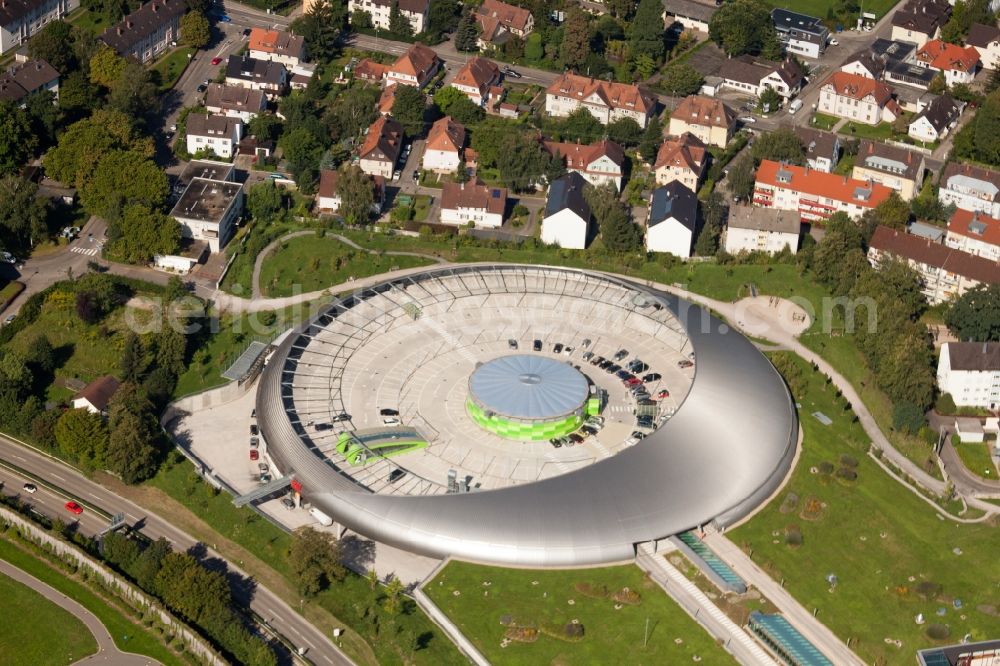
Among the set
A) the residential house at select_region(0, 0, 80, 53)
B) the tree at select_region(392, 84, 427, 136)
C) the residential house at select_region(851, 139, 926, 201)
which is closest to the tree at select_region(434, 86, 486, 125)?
the tree at select_region(392, 84, 427, 136)

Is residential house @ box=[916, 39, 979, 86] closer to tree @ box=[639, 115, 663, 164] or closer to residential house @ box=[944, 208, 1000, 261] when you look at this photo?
residential house @ box=[944, 208, 1000, 261]

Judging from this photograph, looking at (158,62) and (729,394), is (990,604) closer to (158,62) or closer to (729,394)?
(729,394)

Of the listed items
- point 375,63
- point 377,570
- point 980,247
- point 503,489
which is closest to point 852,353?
point 980,247

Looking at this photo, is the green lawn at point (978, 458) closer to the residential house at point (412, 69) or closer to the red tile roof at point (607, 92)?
the red tile roof at point (607, 92)

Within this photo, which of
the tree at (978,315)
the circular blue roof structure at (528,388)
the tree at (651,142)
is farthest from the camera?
the tree at (651,142)

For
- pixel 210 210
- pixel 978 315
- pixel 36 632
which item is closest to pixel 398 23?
pixel 210 210

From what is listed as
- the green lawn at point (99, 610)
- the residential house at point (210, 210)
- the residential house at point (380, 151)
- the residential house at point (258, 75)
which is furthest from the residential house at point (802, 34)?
the green lawn at point (99, 610)
